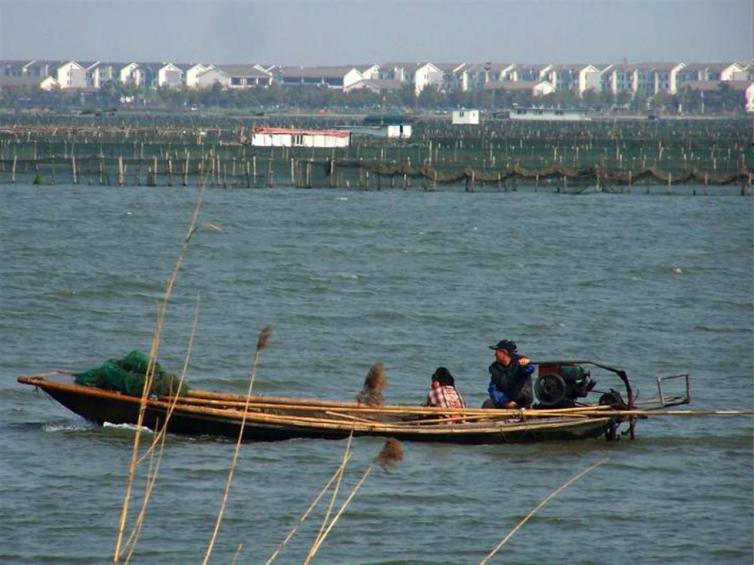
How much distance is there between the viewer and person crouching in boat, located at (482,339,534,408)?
42.6 ft

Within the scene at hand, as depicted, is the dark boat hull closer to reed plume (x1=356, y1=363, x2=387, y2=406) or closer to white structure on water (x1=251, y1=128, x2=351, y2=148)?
reed plume (x1=356, y1=363, x2=387, y2=406)

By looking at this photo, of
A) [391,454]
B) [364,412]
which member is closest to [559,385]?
[364,412]

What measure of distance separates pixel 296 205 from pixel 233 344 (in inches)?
1062

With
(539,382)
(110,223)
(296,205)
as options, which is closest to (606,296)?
(539,382)

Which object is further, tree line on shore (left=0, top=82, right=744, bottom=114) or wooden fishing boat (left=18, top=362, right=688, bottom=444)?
tree line on shore (left=0, top=82, right=744, bottom=114)

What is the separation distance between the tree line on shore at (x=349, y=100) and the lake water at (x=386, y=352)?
13675 cm

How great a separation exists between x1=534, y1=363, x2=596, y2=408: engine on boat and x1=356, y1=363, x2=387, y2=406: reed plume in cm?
872

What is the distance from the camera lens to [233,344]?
19844 mm

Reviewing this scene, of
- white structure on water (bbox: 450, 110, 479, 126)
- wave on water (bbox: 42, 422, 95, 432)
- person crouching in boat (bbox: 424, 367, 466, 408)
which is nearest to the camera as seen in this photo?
person crouching in boat (bbox: 424, 367, 466, 408)

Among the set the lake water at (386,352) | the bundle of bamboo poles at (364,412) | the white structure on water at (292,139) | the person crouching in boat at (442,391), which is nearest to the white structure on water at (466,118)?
the white structure on water at (292,139)

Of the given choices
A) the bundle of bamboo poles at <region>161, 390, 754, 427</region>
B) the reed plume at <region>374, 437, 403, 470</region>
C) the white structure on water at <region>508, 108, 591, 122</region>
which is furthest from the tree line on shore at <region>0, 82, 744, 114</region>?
the reed plume at <region>374, 437, 403, 470</region>

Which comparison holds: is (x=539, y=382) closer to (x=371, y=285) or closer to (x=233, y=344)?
(x=233, y=344)

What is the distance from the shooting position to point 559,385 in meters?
13.4

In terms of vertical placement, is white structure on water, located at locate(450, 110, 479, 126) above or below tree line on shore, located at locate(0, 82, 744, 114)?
below
